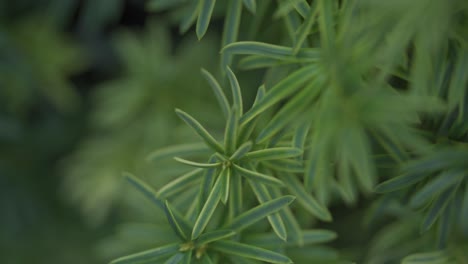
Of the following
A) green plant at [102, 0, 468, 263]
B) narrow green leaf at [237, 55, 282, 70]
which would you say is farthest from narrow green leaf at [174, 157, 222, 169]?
narrow green leaf at [237, 55, 282, 70]

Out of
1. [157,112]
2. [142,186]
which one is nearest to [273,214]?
[142,186]

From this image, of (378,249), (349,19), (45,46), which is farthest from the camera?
(45,46)

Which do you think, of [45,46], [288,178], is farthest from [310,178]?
[45,46]

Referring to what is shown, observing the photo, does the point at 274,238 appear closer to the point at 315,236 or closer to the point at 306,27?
the point at 315,236

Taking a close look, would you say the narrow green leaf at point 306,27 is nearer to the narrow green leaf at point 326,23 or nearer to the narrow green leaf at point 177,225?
the narrow green leaf at point 326,23

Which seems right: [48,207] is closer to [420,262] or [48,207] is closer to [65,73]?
[65,73]

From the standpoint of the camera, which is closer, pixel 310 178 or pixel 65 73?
pixel 310 178
